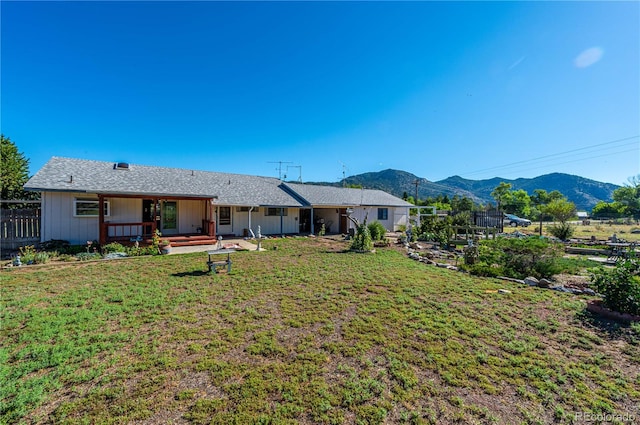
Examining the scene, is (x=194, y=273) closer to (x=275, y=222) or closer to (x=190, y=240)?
(x=190, y=240)

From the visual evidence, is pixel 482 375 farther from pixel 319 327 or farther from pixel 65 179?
pixel 65 179

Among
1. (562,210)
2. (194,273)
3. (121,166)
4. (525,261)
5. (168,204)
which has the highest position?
(121,166)

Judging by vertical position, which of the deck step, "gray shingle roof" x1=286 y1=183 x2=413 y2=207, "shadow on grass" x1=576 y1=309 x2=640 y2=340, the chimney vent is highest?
the chimney vent

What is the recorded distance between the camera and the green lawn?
8.84ft

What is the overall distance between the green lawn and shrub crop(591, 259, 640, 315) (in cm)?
57

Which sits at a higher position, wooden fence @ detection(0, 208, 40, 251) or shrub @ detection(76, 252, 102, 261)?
wooden fence @ detection(0, 208, 40, 251)

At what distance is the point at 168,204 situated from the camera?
15.1 m

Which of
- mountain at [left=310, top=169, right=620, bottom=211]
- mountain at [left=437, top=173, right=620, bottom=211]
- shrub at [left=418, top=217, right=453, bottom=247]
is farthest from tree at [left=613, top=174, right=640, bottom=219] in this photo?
mountain at [left=437, top=173, right=620, bottom=211]

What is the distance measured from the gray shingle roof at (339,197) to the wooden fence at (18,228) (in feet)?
49.1

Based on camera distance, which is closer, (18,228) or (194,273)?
(194,273)

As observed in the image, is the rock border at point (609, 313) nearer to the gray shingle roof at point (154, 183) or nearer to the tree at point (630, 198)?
the gray shingle roof at point (154, 183)

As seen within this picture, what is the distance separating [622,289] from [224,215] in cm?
1793

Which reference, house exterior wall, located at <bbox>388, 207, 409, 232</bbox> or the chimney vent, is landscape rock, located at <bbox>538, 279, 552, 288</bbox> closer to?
house exterior wall, located at <bbox>388, 207, 409, 232</bbox>

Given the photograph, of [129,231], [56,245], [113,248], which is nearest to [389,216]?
[129,231]
